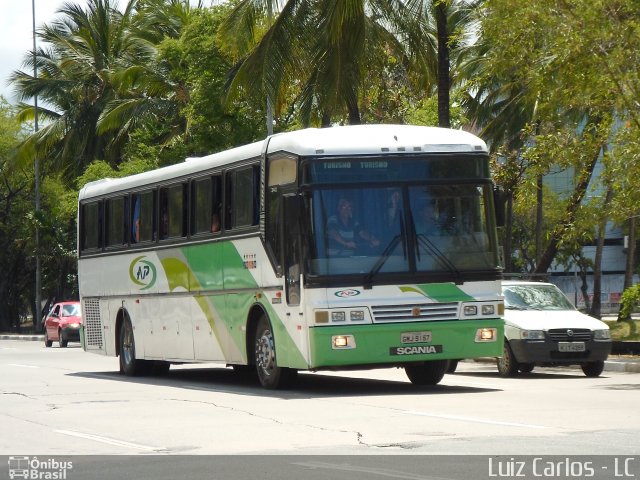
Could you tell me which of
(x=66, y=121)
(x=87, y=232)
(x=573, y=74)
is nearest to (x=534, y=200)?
(x=573, y=74)

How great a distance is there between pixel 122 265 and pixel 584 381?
845 cm

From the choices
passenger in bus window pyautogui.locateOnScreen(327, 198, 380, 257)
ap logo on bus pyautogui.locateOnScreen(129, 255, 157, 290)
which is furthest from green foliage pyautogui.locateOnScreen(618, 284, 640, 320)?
passenger in bus window pyautogui.locateOnScreen(327, 198, 380, 257)

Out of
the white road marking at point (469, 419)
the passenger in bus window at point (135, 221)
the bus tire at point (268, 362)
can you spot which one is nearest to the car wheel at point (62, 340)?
the passenger in bus window at point (135, 221)

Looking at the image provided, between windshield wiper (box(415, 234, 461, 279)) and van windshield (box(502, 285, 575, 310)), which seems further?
van windshield (box(502, 285, 575, 310))

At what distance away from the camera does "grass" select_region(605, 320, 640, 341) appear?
1416 inches

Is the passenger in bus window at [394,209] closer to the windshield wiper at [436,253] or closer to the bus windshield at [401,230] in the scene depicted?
the bus windshield at [401,230]

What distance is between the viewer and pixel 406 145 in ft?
58.3

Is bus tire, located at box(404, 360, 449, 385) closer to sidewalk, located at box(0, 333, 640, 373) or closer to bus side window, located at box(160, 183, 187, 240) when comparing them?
bus side window, located at box(160, 183, 187, 240)

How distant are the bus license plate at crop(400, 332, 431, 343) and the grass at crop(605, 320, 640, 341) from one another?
742 inches

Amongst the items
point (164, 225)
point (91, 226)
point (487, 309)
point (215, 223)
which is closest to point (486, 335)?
point (487, 309)

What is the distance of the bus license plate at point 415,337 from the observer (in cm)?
1734

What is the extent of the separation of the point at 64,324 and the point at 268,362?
28.4 meters

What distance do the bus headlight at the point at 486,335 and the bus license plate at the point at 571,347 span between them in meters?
4.12

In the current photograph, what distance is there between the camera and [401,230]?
17.3 meters
